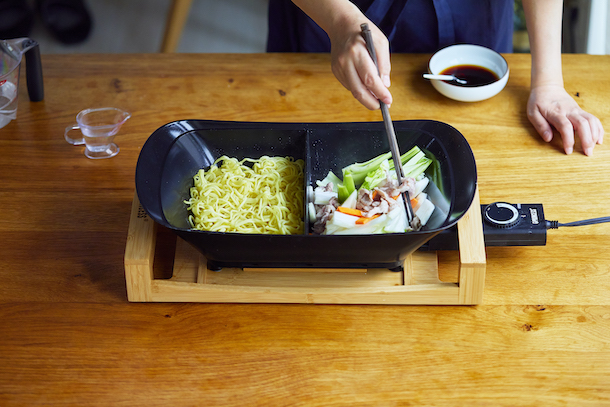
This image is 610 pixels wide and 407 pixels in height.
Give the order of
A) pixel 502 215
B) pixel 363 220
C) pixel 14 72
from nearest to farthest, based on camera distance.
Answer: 1. pixel 363 220
2. pixel 502 215
3. pixel 14 72

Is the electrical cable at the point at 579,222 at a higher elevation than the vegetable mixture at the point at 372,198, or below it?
below

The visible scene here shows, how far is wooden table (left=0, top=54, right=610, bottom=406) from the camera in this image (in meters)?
1.20

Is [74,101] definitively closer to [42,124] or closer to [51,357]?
[42,124]

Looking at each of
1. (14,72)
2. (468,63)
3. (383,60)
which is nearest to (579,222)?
(383,60)

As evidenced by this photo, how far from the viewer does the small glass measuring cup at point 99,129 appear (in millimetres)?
1714

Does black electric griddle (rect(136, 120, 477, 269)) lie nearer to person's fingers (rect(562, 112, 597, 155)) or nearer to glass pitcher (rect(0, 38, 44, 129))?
person's fingers (rect(562, 112, 597, 155))

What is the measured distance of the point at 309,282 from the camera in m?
1.37

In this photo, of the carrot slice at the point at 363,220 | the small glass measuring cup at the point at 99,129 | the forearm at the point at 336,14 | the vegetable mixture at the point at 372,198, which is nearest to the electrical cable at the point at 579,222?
the vegetable mixture at the point at 372,198

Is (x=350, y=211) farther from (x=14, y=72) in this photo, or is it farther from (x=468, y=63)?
(x=14, y=72)

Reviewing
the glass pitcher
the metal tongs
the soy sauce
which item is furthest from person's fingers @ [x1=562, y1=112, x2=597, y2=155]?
the glass pitcher

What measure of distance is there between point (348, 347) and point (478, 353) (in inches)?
11.4

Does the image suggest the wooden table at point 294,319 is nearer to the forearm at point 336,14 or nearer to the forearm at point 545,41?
the forearm at point 545,41

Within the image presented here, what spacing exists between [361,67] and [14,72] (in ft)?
3.85

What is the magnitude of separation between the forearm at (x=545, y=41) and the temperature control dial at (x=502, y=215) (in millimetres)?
653
